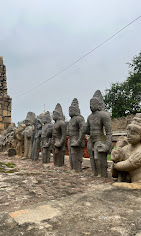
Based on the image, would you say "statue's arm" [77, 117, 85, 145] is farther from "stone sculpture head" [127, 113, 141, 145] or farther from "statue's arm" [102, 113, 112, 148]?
"stone sculpture head" [127, 113, 141, 145]

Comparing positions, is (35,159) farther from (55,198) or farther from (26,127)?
(55,198)

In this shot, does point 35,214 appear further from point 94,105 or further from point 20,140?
point 20,140

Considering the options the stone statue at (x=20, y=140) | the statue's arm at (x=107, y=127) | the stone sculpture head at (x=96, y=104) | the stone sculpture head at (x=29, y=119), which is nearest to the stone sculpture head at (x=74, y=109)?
the stone sculpture head at (x=96, y=104)

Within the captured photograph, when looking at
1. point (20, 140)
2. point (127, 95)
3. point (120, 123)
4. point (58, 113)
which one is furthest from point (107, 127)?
point (127, 95)

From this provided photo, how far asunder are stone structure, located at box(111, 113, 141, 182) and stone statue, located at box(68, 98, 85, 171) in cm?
150

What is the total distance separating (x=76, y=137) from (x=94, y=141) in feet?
3.05

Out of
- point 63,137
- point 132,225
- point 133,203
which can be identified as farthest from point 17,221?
point 63,137

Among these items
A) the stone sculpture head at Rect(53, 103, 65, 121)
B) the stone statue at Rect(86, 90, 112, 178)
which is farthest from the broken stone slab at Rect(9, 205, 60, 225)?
the stone sculpture head at Rect(53, 103, 65, 121)

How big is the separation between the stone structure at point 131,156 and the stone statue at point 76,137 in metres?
1.50

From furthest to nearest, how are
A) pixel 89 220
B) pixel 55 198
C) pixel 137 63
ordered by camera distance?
pixel 137 63, pixel 55 198, pixel 89 220

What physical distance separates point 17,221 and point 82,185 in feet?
5.98

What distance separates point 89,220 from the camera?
193 centimetres

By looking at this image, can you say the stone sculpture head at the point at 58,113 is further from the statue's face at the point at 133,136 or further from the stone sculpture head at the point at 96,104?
the statue's face at the point at 133,136

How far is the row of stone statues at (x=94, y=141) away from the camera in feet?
11.1
